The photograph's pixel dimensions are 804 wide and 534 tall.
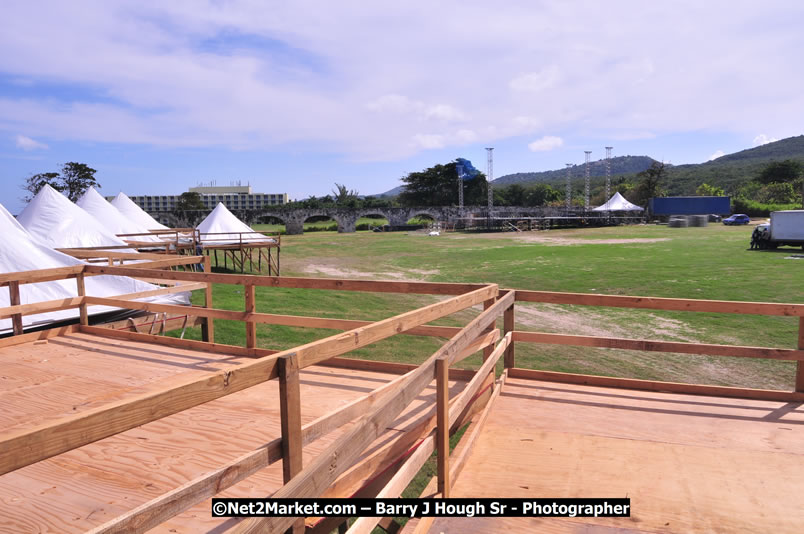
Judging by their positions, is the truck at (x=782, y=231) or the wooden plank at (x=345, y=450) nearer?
the wooden plank at (x=345, y=450)

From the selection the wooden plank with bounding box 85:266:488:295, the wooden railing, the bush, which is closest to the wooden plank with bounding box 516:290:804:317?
the wooden railing

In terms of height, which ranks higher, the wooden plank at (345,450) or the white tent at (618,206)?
the white tent at (618,206)

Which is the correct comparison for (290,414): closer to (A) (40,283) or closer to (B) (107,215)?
(A) (40,283)

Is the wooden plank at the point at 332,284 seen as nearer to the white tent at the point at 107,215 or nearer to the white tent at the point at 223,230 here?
the white tent at the point at 107,215

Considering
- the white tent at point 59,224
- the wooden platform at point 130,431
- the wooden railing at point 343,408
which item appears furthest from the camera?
the white tent at point 59,224

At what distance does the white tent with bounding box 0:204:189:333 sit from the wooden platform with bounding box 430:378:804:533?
8.15 meters

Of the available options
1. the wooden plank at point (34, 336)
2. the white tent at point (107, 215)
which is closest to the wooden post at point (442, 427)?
the wooden plank at point (34, 336)

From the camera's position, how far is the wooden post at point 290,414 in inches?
90.0

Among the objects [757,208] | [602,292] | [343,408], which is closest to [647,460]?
[343,408]

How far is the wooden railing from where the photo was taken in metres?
1.63

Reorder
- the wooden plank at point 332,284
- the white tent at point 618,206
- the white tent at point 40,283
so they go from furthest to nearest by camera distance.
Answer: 1. the white tent at point 618,206
2. the white tent at point 40,283
3. the wooden plank at point 332,284

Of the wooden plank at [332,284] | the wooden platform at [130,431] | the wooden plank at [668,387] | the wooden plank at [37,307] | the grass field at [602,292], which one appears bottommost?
the grass field at [602,292]

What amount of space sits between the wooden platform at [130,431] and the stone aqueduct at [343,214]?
63395 mm

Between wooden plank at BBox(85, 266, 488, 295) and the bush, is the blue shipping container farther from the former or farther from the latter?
→ wooden plank at BBox(85, 266, 488, 295)
